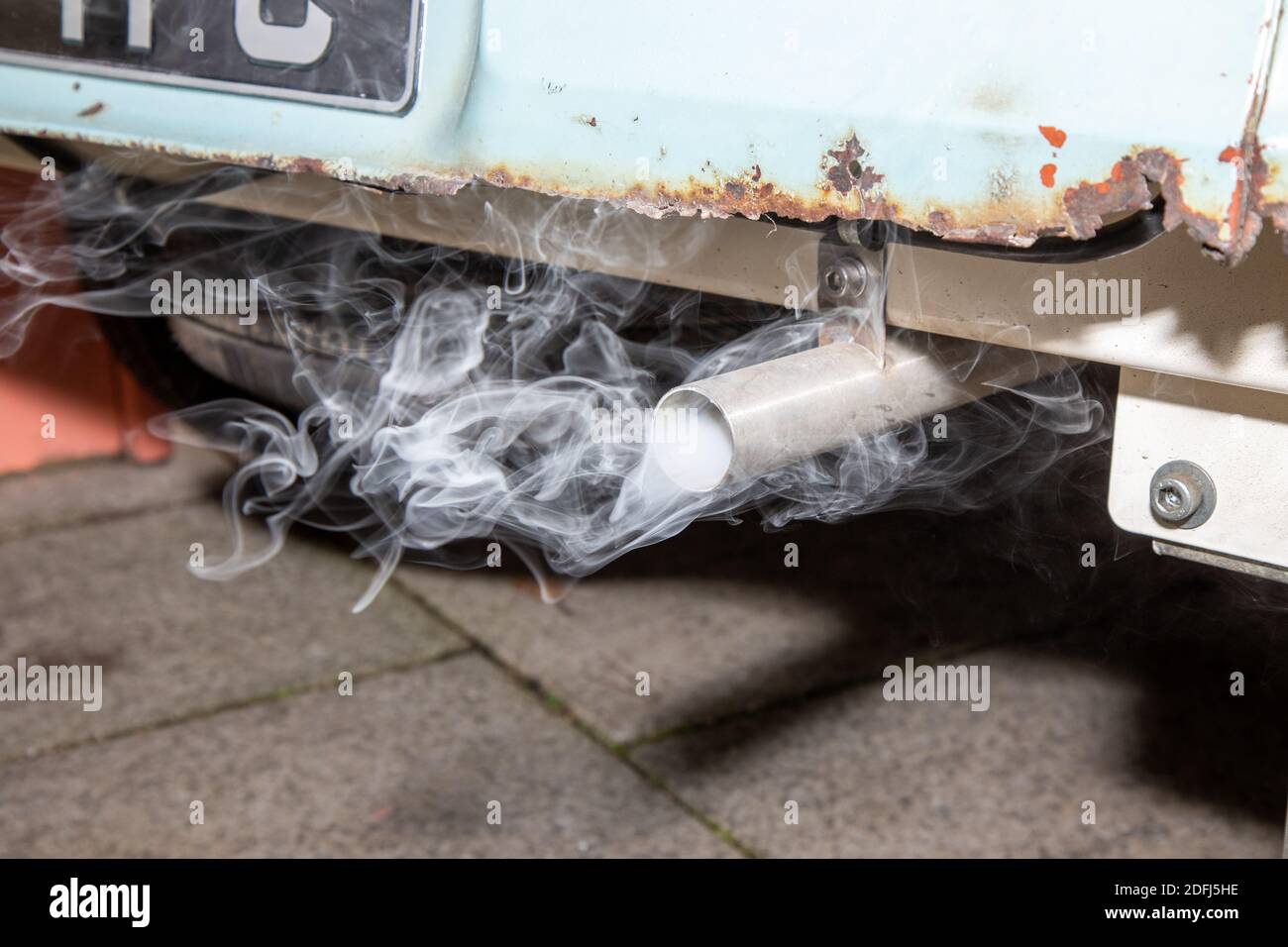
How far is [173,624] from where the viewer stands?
3.30 m

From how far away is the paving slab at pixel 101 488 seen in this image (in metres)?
3.93

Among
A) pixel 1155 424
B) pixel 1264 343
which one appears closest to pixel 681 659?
pixel 1155 424

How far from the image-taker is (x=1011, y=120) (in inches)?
48.5

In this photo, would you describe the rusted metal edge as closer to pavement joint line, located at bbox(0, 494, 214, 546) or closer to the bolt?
the bolt

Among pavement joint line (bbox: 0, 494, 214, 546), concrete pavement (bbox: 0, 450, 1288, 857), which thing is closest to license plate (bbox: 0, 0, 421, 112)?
concrete pavement (bbox: 0, 450, 1288, 857)

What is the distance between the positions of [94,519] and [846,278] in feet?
10.0

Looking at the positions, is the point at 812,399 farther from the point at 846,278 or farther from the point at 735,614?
the point at 735,614

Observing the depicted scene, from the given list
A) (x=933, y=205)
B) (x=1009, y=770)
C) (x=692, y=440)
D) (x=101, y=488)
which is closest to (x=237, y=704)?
(x=101, y=488)

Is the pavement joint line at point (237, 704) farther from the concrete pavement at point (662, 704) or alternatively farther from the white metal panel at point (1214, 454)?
the white metal panel at point (1214, 454)

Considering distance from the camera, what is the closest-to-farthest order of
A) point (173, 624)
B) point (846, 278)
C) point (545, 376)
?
point (846, 278)
point (545, 376)
point (173, 624)

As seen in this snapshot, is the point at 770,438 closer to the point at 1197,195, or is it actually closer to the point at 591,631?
the point at 1197,195

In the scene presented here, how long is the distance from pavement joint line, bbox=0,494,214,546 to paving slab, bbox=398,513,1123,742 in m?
0.84

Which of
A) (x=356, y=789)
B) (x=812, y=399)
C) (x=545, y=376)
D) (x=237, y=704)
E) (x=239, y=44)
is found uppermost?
(x=239, y=44)
